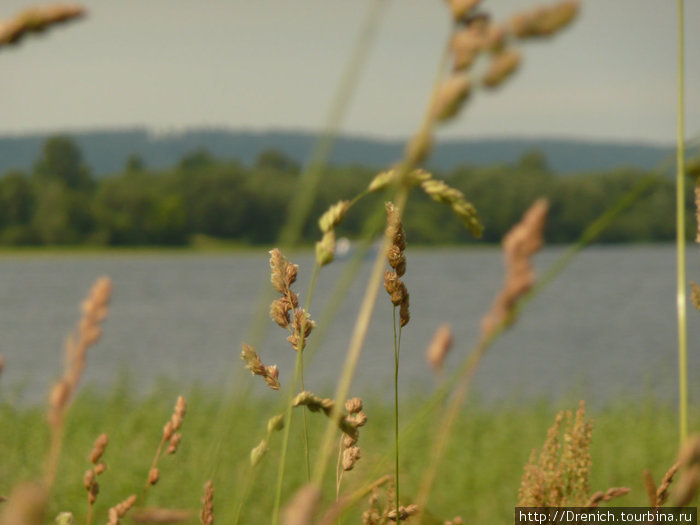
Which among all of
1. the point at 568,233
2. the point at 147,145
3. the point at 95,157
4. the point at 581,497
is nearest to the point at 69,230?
the point at 568,233

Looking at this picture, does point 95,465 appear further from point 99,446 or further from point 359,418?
point 359,418

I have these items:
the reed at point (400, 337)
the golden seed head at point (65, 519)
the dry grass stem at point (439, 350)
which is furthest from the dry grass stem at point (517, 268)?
the golden seed head at point (65, 519)

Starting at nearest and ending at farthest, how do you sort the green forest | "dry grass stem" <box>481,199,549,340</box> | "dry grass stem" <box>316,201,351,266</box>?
"dry grass stem" <box>481,199,549,340</box> < "dry grass stem" <box>316,201,351,266</box> < the green forest

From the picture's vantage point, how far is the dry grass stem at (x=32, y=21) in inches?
23.1

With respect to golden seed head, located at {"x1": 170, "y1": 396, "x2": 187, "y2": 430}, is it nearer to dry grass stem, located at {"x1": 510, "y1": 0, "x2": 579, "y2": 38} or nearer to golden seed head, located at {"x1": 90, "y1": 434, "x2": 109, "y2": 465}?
golden seed head, located at {"x1": 90, "y1": 434, "x2": 109, "y2": 465}

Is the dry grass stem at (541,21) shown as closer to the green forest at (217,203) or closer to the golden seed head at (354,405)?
the golden seed head at (354,405)

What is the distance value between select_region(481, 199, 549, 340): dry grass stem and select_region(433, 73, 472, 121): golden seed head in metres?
0.11

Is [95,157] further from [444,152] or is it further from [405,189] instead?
[405,189]

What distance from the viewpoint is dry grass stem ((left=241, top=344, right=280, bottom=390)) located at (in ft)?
2.98

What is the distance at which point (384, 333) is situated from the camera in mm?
25906

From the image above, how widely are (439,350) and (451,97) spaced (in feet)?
1.20

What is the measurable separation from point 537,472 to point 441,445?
0.45 meters

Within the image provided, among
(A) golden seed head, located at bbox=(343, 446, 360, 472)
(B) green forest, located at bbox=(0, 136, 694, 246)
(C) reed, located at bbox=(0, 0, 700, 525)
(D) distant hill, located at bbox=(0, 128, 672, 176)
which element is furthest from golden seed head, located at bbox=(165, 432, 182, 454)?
(D) distant hill, located at bbox=(0, 128, 672, 176)

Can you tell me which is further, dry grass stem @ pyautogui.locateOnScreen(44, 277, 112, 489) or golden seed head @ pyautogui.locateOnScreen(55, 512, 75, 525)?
golden seed head @ pyautogui.locateOnScreen(55, 512, 75, 525)
